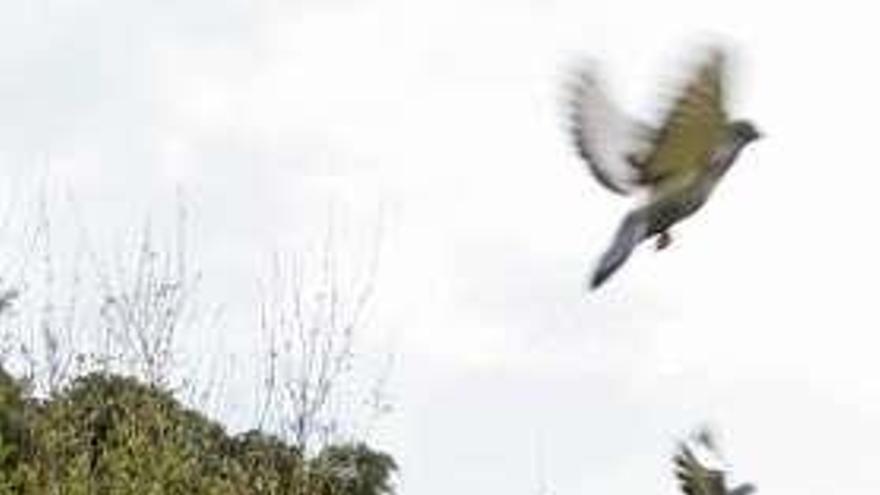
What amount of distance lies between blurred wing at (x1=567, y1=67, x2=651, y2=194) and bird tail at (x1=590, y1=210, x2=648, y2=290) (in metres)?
0.06

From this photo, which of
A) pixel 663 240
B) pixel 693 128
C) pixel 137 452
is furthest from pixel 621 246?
pixel 137 452

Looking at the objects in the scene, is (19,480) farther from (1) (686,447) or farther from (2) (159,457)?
(1) (686,447)

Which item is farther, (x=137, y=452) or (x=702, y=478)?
(x=137, y=452)

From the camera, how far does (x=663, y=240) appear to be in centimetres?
217

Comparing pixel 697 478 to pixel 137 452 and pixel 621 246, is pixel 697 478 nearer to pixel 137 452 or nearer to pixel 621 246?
pixel 621 246

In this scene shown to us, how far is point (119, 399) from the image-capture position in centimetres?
828

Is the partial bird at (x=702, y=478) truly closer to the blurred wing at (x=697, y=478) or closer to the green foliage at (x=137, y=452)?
the blurred wing at (x=697, y=478)

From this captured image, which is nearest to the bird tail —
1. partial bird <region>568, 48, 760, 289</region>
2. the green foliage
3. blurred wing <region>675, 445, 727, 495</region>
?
partial bird <region>568, 48, 760, 289</region>

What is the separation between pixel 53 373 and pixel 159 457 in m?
0.78

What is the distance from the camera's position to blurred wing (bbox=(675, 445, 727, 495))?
7.17ft

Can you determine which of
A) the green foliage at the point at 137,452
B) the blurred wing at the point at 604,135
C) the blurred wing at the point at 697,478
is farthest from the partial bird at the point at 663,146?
the green foliage at the point at 137,452

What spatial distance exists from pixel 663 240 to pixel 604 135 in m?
0.13

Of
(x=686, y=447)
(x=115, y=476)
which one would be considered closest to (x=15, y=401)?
(x=115, y=476)

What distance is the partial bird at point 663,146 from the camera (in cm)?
217
